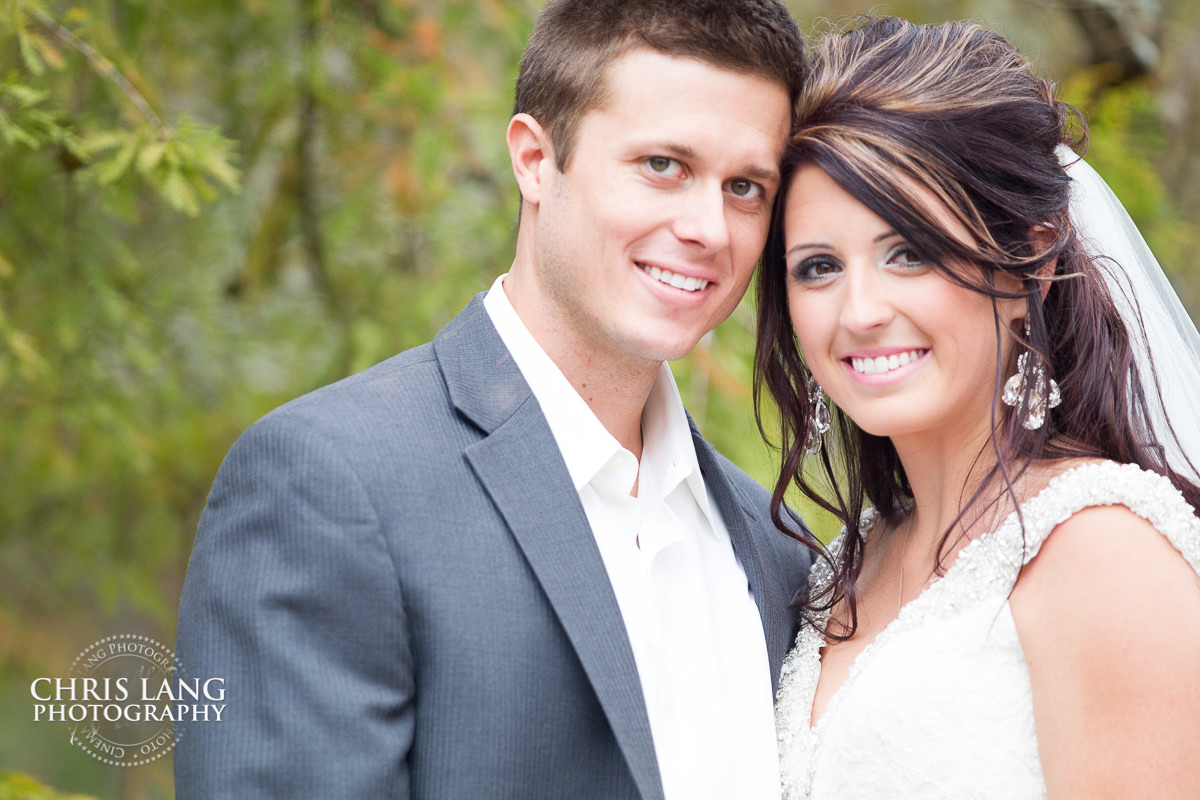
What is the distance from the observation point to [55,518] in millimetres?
3529

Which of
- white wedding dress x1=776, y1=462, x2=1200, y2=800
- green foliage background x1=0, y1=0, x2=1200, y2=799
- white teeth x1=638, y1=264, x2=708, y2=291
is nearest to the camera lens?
white wedding dress x1=776, y1=462, x2=1200, y2=800

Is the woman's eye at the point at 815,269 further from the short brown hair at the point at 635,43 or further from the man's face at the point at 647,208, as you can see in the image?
the short brown hair at the point at 635,43

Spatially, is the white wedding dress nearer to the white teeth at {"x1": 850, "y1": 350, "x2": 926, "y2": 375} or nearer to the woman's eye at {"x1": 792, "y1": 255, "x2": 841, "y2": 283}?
the white teeth at {"x1": 850, "y1": 350, "x2": 926, "y2": 375}

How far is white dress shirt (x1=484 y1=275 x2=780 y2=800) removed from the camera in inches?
84.7

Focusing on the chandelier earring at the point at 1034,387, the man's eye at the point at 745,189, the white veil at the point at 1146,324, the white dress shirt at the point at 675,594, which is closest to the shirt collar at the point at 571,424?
the white dress shirt at the point at 675,594

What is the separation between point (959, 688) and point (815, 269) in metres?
0.90

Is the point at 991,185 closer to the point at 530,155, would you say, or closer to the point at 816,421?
the point at 816,421

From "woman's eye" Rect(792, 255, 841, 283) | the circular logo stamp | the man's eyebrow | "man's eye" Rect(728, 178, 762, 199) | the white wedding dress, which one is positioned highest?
the man's eyebrow

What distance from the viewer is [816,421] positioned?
2779 millimetres

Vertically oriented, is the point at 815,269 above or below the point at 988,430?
above

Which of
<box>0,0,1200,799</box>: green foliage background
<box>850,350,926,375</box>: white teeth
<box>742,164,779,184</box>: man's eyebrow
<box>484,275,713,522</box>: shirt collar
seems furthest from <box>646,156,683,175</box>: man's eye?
<box>0,0,1200,799</box>: green foliage background

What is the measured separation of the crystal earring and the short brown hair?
0.73 m

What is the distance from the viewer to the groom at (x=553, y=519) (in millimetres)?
1782

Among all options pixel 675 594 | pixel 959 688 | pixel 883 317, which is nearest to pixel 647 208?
pixel 883 317
